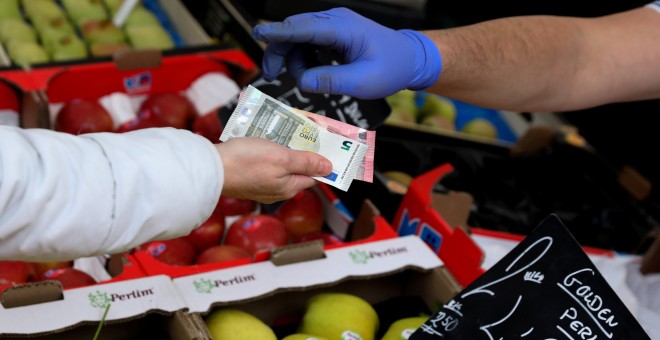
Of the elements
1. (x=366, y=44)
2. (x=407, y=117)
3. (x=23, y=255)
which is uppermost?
(x=366, y=44)

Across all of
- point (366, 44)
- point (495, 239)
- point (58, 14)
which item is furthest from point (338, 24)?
point (58, 14)

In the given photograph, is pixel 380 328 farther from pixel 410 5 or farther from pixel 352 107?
pixel 410 5

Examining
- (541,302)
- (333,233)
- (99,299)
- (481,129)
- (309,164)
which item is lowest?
(481,129)

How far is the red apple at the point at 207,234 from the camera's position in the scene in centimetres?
220

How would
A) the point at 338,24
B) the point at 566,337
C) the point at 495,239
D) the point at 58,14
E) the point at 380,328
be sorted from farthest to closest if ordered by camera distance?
1. the point at 58,14
2. the point at 495,239
3. the point at 380,328
4. the point at 338,24
5. the point at 566,337

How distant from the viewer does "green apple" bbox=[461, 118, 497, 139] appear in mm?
3475

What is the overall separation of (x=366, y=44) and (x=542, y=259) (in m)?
A: 0.60

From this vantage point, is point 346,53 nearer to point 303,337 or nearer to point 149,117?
point 303,337

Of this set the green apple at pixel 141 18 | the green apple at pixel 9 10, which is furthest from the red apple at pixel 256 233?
the green apple at pixel 9 10

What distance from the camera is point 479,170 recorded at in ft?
9.82

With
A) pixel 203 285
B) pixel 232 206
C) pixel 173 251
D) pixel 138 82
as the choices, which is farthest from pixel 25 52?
pixel 203 285

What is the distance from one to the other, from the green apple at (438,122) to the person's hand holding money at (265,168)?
1971 mm

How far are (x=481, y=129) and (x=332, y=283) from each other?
6.13 feet

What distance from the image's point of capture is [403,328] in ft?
6.01
